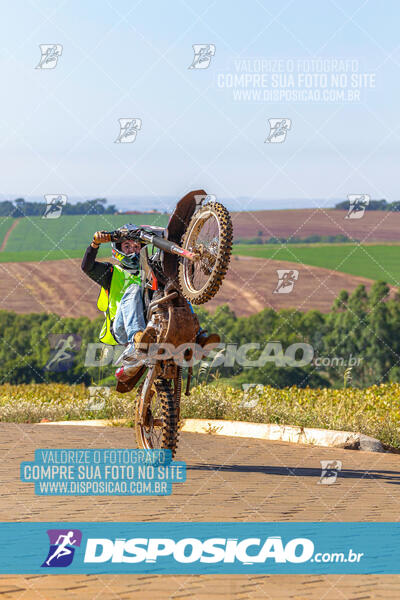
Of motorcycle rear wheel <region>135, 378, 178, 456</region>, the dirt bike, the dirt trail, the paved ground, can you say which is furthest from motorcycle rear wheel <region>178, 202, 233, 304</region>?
the dirt trail

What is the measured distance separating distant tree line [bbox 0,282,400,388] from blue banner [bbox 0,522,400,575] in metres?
23.6

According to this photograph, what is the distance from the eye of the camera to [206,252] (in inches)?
319

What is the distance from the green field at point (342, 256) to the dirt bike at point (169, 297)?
35017 millimetres

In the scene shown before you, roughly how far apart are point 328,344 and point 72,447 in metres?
26.8

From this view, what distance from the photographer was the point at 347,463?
1005 centimetres

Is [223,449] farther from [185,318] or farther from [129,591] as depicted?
[129,591]

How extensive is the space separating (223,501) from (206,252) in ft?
7.12

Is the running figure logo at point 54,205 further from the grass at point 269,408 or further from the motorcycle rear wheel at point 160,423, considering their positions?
the motorcycle rear wheel at point 160,423

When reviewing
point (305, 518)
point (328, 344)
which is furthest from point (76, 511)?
point (328, 344)

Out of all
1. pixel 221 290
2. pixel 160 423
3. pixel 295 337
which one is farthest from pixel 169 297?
pixel 221 290

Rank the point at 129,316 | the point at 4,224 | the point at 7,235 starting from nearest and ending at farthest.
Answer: the point at 129,316
the point at 7,235
the point at 4,224

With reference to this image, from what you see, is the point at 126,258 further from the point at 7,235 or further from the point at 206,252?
the point at 7,235

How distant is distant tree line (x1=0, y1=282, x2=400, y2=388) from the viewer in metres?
31.8

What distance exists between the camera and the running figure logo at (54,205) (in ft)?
43.5
